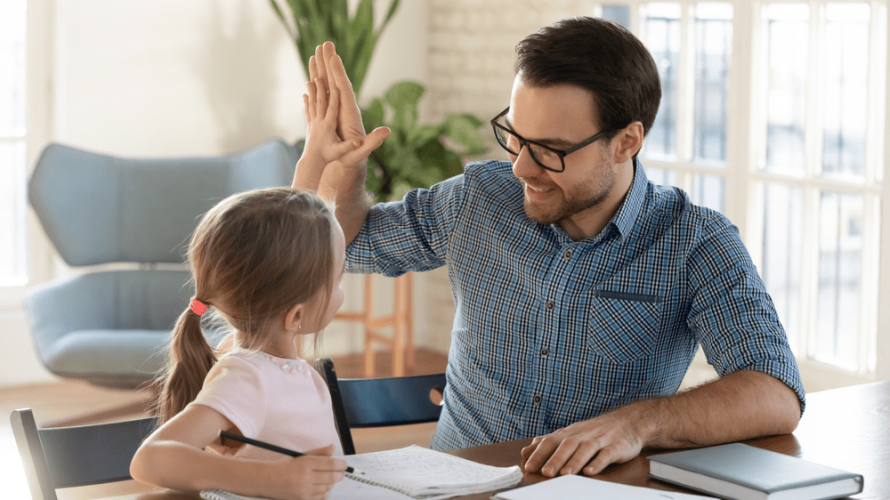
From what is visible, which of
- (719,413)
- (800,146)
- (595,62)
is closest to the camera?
(719,413)

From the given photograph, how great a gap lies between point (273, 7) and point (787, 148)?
2.32 m

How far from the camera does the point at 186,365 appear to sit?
120 centimetres

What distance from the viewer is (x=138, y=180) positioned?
3600 millimetres

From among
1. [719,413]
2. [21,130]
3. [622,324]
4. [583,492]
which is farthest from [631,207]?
[21,130]

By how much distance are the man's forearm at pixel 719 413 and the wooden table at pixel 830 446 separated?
2cm

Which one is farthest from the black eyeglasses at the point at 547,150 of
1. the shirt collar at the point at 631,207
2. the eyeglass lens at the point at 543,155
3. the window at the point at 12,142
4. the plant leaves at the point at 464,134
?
the window at the point at 12,142

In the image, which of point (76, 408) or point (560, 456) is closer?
point (560, 456)

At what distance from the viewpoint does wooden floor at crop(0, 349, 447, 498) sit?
322 centimetres

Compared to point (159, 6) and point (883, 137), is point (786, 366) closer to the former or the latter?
point (883, 137)

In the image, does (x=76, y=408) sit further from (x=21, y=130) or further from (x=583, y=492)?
(x=583, y=492)

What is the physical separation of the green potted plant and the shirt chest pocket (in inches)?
96.9

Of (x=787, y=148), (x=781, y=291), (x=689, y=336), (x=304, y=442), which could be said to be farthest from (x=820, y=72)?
(x=304, y=442)

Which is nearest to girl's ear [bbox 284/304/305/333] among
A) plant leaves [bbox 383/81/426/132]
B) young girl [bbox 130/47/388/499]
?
young girl [bbox 130/47/388/499]

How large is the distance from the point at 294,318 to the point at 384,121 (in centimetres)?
317
